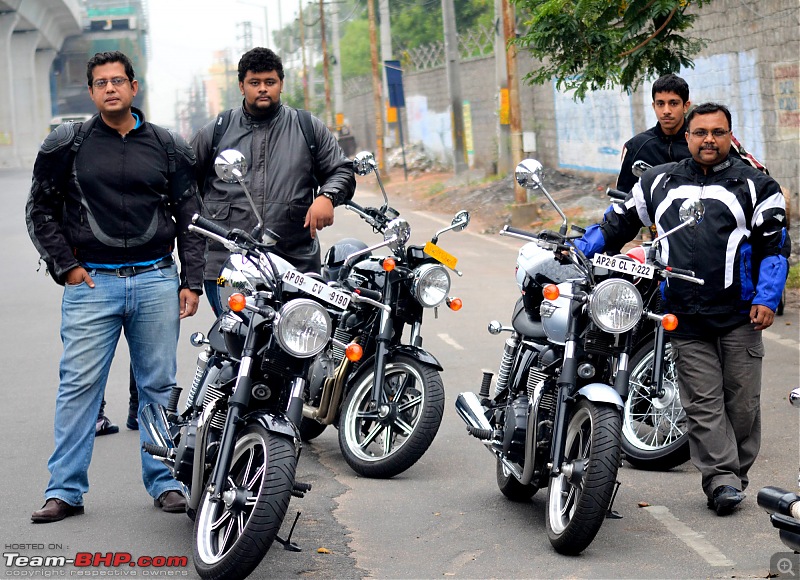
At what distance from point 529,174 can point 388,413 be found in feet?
5.95

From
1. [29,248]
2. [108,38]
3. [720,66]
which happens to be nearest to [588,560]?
[720,66]

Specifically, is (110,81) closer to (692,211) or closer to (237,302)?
(237,302)

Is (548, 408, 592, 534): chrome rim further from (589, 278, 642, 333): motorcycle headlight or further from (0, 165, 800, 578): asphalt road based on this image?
(589, 278, 642, 333): motorcycle headlight

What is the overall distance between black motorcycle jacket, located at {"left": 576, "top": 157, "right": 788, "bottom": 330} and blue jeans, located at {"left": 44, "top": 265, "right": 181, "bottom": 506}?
2.32 m

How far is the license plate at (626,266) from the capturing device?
200 inches

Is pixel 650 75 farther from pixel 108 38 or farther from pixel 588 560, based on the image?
pixel 108 38

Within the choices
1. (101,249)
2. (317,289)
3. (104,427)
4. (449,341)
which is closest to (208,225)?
(317,289)

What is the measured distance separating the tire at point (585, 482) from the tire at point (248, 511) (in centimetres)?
115

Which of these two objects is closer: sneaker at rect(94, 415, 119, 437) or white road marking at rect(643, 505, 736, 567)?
white road marking at rect(643, 505, 736, 567)

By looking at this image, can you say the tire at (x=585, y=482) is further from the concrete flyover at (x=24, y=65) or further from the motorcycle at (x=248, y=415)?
the concrete flyover at (x=24, y=65)

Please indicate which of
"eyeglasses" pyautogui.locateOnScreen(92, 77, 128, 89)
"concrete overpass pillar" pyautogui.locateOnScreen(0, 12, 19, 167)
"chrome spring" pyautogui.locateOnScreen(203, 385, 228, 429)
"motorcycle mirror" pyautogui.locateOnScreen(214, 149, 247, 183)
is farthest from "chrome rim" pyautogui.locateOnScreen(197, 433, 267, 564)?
"concrete overpass pillar" pyautogui.locateOnScreen(0, 12, 19, 167)

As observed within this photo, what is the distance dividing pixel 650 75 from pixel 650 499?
677 centimetres

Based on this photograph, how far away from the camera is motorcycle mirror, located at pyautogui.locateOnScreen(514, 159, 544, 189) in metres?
5.16

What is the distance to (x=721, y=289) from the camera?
5660 millimetres
